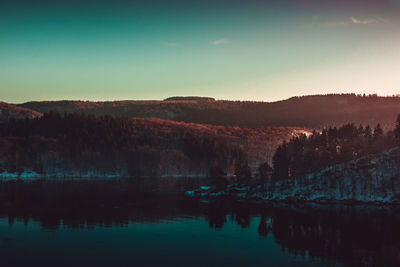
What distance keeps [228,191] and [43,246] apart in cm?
7751

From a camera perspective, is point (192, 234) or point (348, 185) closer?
point (192, 234)

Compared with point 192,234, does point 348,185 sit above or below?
above

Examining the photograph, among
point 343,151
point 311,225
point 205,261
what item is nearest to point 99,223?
point 205,261

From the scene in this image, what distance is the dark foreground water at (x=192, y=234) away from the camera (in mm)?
54094

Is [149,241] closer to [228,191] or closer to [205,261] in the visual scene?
[205,261]

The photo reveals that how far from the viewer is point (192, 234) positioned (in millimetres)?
70688

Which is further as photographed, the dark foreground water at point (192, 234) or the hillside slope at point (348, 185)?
the hillside slope at point (348, 185)

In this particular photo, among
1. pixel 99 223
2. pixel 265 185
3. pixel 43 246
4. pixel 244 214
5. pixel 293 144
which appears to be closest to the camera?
pixel 43 246

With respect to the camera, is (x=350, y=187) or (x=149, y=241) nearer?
(x=149, y=241)

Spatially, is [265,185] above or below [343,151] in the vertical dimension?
below

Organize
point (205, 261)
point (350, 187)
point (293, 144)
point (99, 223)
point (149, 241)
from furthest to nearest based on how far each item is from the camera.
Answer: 1. point (293, 144)
2. point (350, 187)
3. point (99, 223)
4. point (149, 241)
5. point (205, 261)

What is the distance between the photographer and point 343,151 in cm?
13638

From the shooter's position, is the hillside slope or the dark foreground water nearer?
the dark foreground water

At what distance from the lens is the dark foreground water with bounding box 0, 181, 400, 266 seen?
54094mm
